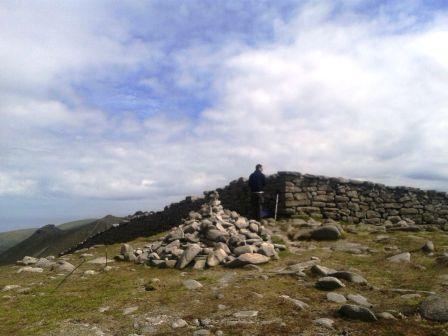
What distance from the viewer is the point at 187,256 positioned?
10688mm

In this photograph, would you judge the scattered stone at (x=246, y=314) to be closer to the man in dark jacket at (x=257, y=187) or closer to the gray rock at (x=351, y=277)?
the gray rock at (x=351, y=277)

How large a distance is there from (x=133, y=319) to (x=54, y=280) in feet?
Answer: 13.5

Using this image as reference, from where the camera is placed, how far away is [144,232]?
24.8 metres

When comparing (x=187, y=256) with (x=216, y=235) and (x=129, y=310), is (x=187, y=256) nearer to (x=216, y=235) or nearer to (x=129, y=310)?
(x=216, y=235)

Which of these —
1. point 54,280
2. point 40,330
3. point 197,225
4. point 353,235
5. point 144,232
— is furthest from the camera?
point 144,232

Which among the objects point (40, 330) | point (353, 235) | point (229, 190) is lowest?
point (40, 330)

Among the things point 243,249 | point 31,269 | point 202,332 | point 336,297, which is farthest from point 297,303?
point 31,269

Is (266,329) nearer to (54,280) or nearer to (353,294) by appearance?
(353,294)

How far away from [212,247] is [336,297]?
4917mm

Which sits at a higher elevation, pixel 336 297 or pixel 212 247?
pixel 212 247

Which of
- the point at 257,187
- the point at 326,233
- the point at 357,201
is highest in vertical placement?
the point at 257,187

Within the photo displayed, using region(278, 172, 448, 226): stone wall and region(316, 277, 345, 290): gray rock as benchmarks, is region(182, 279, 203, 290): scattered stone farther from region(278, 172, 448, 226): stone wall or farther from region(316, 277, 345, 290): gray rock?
region(278, 172, 448, 226): stone wall

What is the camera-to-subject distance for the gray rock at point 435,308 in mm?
5945

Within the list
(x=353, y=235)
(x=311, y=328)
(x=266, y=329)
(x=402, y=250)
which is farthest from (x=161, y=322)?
(x=353, y=235)
